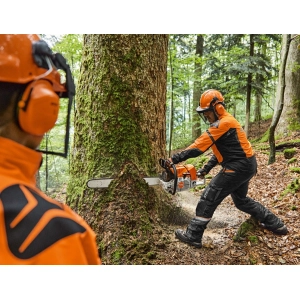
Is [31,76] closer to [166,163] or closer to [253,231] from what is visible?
[166,163]

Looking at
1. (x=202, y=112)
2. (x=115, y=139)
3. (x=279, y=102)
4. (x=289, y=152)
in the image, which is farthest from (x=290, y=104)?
(x=115, y=139)

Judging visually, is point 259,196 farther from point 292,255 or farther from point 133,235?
point 133,235

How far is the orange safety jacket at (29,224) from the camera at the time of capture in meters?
0.73

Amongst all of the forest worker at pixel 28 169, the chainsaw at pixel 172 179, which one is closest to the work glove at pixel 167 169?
the chainsaw at pixel 172 179

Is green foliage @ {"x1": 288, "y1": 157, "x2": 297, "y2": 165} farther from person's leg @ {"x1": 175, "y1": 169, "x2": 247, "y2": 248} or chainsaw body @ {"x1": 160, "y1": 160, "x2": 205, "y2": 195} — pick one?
chainsaw body @ {"x1": 160, "y1": 160, "x2": 205, "y2": 195}

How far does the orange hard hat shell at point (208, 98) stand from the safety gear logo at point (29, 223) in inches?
61.2

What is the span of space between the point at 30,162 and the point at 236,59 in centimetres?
191

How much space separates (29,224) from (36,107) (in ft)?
1.06

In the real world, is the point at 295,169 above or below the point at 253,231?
above

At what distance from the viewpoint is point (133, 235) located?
1967 millimetres

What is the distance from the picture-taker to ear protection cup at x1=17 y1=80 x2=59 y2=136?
822 millimetres

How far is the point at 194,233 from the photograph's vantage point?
2.09 meters

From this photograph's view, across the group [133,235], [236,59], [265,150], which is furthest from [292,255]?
[236,59]

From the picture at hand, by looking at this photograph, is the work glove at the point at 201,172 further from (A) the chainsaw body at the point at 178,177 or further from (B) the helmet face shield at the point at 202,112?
(B) the helmet face shield at the point at 202,112
